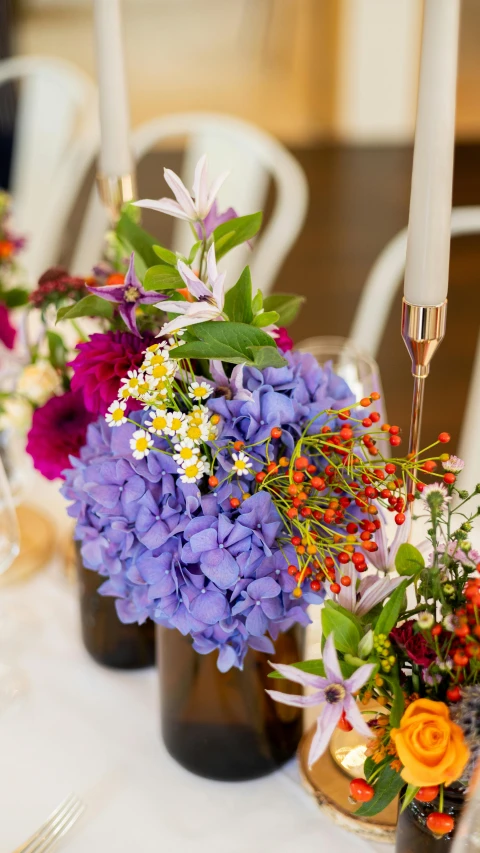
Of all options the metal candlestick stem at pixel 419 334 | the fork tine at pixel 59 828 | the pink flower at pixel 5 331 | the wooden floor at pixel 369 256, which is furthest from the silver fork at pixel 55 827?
the wooden floor at pixel 369 256

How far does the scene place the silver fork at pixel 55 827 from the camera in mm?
729

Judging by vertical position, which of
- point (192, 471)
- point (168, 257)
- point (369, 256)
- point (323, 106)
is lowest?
point (369, 256)

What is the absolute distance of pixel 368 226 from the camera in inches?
157

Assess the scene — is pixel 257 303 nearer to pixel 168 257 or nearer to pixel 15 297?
pixel 168 257

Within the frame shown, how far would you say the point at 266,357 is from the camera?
25.7 inches

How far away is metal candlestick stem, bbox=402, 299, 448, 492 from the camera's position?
2.21 feet

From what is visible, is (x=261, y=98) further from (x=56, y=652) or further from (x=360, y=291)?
(x=56, y=652)

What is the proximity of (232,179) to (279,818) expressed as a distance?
1.31 metres

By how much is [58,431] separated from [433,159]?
0.39 m

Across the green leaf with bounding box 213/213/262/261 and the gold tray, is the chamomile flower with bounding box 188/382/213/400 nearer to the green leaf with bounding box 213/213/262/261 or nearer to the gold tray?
the green leaf with bounding box 213/213/262/261

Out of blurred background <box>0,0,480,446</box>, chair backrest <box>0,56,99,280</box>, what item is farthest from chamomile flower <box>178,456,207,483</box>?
blurred background <box>0,0,480,446</box>

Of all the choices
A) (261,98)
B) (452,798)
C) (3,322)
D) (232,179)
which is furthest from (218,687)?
(261,98)

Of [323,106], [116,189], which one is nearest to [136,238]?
[116,189]

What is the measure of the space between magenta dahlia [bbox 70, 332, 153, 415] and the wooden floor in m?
2.12
